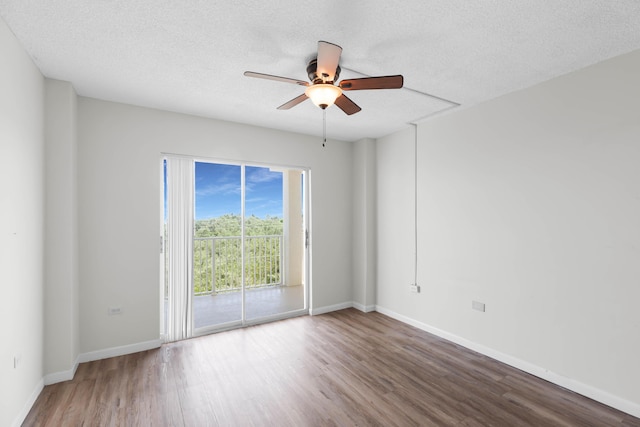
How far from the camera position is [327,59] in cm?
191

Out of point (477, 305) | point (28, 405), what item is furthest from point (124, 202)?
point (477, 305)

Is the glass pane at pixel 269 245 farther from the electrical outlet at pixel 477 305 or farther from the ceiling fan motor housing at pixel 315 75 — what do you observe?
the electrical outlet at pixel 477 305

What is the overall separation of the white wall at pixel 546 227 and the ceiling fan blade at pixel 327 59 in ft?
6.68

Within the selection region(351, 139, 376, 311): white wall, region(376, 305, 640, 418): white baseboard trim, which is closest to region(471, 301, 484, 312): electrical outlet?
region(376, 305, 640, 418): white baseboard trim

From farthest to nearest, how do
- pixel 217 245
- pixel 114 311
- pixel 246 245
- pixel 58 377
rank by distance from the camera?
pixel 246 245 < pixel 217 245 < pixel 114 311 < pixel 58 377

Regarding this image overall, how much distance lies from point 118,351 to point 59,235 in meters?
1.34

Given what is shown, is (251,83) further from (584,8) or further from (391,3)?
(584,8)

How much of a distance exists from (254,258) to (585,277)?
3.95 m

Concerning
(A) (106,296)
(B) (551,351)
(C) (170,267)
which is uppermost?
(C) (170,267)

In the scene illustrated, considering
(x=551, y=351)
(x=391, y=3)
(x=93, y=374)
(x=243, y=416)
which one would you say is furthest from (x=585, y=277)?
(x=93, y=374)

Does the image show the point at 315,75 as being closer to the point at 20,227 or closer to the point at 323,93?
the point at 323,93

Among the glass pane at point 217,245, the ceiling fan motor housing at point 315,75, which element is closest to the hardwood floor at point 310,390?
the glass pane at point 217,245

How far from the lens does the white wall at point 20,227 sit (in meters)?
1.89

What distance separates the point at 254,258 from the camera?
472 cm
